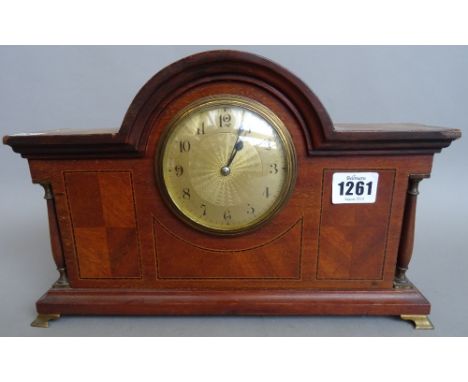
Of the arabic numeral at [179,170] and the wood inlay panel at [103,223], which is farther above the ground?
the arabic numeral at [179,170]

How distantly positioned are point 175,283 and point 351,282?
0.74m

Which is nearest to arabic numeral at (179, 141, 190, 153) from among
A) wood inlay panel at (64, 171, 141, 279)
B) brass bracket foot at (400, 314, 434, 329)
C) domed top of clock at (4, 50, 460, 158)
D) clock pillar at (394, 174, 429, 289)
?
domed top of clock at (4, 50, 460, 158)

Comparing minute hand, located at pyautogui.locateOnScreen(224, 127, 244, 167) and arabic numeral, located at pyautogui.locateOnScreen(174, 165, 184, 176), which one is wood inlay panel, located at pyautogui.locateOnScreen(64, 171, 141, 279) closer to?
arabic numeral, located at pyautogui.locateOnScreen(174, 165, 184, 176)

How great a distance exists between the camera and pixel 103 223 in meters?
1.43

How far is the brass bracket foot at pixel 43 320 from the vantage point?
4.81 feet

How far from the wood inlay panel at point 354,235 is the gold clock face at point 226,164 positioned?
216 millimetres

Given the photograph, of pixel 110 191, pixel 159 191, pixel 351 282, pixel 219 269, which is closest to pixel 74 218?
pixel 110 191

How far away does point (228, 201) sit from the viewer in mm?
Result: 1359

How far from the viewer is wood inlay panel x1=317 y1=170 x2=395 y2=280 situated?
1.37m

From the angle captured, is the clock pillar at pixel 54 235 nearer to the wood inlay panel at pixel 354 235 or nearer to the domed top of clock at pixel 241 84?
the domed top of clock at pixel 241 84

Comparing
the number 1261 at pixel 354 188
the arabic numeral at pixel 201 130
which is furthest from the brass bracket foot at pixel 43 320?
the number 1261 at pixel 354 188

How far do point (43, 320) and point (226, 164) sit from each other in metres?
1.02

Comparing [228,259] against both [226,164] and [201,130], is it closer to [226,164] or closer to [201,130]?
[226,164]

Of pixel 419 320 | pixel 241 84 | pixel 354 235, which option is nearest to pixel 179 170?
pixel 241 84
